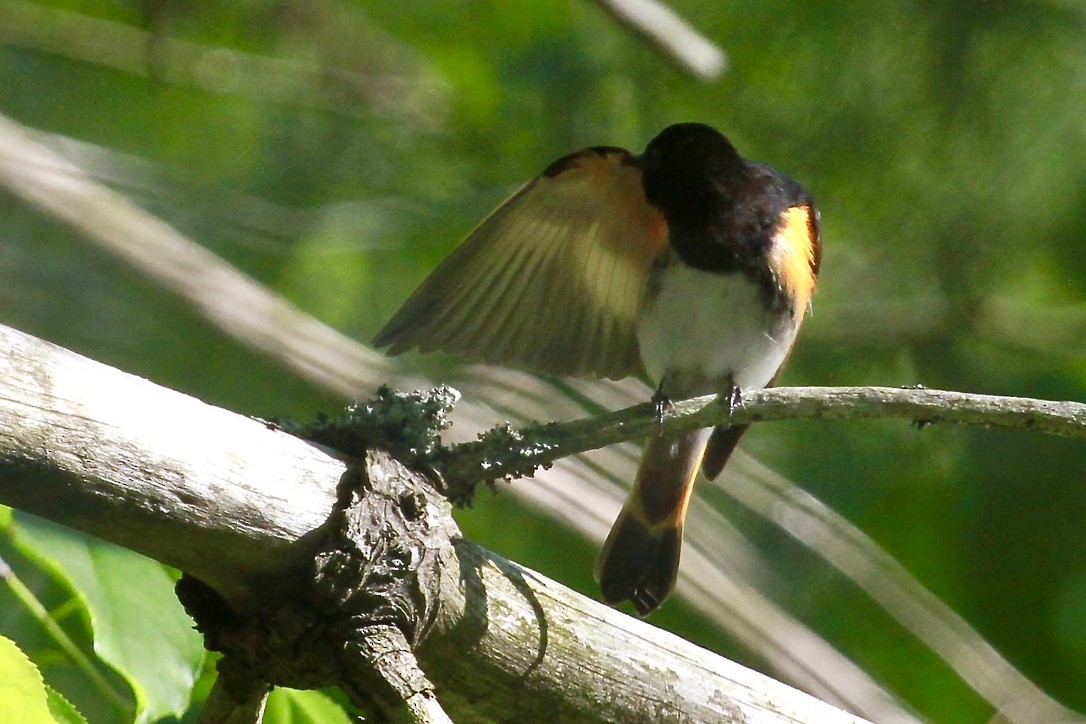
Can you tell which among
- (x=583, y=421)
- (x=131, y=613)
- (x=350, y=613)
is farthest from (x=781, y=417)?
(x=131, y=613)

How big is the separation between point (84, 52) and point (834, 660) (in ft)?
10.5

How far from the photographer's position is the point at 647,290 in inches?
112

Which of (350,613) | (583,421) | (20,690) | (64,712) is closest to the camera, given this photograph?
(20,690)

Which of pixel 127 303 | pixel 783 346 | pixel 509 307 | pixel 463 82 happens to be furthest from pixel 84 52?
pixel 783 346

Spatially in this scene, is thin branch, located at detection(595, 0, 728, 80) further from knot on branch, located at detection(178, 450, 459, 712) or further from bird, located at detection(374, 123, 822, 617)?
knot on branch, located at detection(178, 450, 459, 712)

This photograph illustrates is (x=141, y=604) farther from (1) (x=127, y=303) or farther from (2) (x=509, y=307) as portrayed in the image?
(1) (x=127, y=303)

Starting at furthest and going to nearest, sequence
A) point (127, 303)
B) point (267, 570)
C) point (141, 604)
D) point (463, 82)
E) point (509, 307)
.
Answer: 1. point (463, 82)
2. point (127, 303)
3. point (509, 307)
4. point (141, 604)
5. point (267, 570)

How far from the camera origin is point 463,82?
4414 mm

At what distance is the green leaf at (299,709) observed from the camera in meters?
1.55

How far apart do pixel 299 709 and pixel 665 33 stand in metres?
2.00

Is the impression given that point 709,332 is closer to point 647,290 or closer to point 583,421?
point 647,290

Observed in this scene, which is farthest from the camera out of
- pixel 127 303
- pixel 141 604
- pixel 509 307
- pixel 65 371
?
pixel 127 303

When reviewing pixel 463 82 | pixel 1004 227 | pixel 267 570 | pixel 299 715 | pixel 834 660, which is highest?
pixel 1004 227

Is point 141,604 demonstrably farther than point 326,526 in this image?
Yes
